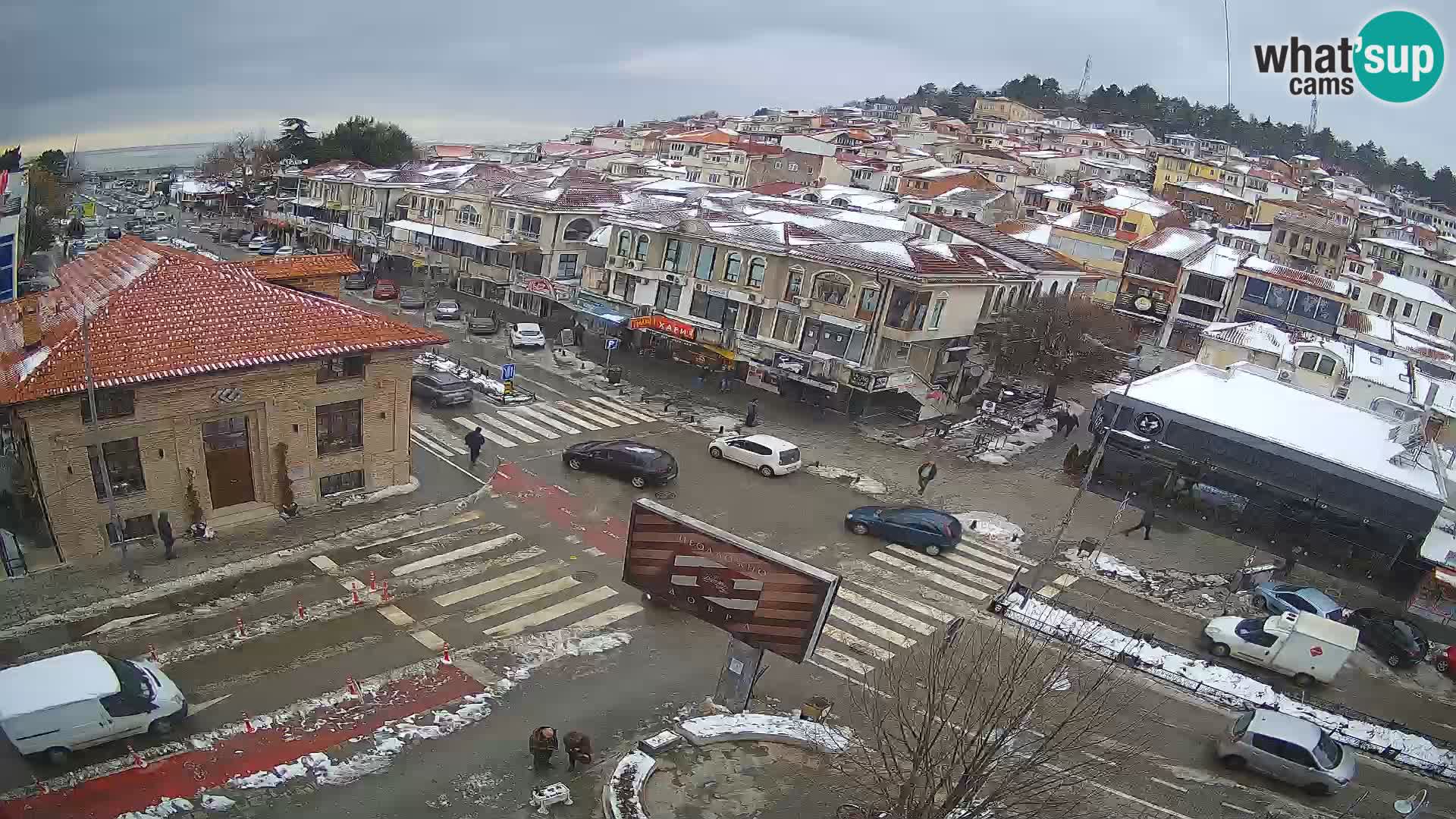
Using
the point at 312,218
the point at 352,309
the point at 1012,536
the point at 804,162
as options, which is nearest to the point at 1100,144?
the point at 804,162

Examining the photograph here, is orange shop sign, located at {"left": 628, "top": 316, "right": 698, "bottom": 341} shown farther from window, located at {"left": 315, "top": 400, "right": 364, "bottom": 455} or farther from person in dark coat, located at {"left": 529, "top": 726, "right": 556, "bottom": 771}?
person in dark coat, located at {"left": 529, "top": 726, "right": 556, "bottom": 771}

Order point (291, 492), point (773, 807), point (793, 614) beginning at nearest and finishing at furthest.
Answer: point (773, 807)
point (793, 614)
point (291, 492)

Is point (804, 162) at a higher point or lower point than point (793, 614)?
higher

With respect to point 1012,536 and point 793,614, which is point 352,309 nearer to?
point 793,614

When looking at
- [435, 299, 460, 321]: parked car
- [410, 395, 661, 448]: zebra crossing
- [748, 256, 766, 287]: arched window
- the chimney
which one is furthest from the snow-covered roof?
[435, 299, 460, 321]: parked car

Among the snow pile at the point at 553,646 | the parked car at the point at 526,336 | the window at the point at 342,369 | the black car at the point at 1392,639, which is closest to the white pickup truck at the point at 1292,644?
the black car at the point at 1392,639

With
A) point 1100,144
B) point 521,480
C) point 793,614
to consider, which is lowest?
point 521,480

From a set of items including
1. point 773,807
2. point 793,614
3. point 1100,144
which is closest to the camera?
point 773,807

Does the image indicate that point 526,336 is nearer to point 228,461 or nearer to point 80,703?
point 228,461
